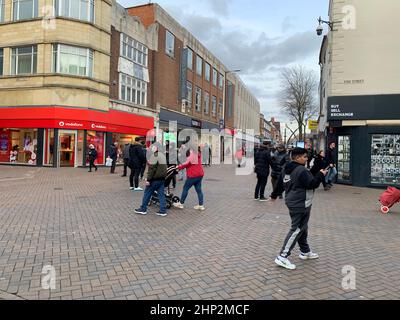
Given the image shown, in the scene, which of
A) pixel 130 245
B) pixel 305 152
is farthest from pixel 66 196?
pixel 305 152

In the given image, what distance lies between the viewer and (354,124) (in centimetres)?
1543

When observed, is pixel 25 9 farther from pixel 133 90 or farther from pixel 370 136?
pixel 370 136

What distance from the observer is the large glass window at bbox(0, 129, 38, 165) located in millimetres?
22391

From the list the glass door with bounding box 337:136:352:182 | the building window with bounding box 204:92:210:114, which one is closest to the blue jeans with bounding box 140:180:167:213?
the glass door with bounding box 337:136:352:182

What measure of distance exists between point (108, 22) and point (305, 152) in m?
22.8

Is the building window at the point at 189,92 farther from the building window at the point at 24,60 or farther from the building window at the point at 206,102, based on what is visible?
the building window at the point at 24,60

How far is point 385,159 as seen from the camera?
14945mm

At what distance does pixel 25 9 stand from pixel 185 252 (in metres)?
23.1

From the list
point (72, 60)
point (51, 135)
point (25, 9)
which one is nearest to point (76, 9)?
point (72, 60)

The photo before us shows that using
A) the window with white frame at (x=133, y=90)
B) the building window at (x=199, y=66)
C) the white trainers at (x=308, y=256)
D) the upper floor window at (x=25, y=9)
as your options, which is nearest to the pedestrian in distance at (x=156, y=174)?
the white trainers at (x=308, y=256)

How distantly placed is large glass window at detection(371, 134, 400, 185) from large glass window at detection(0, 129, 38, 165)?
757 inches

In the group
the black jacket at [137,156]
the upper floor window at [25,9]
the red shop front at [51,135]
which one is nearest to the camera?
the black jacket at [137,156]

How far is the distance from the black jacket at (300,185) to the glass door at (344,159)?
473 inches

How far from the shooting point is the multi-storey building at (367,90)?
14.9 m
